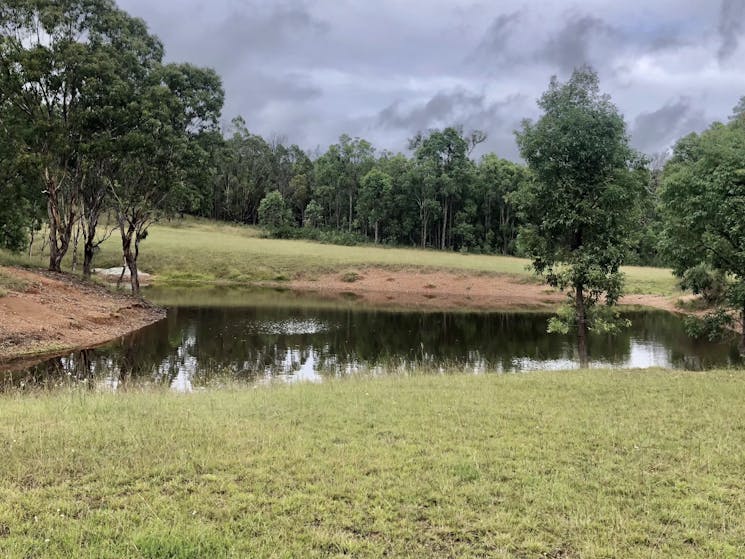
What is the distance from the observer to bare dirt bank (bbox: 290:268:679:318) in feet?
148

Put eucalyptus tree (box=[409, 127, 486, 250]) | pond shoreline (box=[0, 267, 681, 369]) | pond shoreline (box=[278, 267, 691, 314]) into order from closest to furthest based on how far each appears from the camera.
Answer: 1. pond shoreline (box=[0, 267, 681, 369])
2. pond shoreline (box=[278, 267, 691, 314])
3. eucalyptus tree (box=[409, 127, 486, 250])

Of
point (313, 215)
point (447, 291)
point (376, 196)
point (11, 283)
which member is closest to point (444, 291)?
point (447, 291)

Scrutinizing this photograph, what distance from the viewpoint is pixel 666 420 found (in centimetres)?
942

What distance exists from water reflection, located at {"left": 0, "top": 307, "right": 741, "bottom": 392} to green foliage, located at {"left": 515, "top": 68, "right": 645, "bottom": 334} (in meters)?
5.02

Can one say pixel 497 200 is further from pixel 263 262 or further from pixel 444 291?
pixel 263 262

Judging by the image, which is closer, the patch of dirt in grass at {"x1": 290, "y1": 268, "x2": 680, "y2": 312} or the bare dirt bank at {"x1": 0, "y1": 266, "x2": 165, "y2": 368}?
the bare dirt bank at {"x1": 0, "y1": 266, "x2": 165, "y2": 368}

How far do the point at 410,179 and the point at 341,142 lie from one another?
18489 mm

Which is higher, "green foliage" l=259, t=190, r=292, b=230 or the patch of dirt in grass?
"green foliage" l=259, t=190, r=292, b=230

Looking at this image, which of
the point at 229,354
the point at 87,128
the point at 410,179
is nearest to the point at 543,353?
the point at 229,354

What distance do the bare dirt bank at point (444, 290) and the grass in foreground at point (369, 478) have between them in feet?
108

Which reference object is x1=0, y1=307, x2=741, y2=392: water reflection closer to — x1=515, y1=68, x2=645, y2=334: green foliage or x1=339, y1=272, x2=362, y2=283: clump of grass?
x1=515, y1=68, x2=645, y2=334: green foliage

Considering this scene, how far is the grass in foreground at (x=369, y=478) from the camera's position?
5.15 meters

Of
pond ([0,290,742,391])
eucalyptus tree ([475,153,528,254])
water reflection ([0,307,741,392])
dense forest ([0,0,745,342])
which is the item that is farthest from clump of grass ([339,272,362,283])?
eucalyptus tree ([475,153,528,254])

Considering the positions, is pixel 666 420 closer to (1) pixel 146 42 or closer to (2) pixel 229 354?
(2) pixel 229 354
